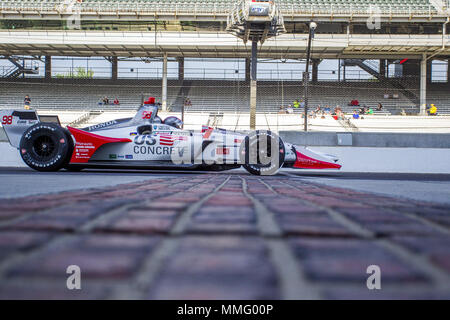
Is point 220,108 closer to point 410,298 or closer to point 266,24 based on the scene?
point 266,24

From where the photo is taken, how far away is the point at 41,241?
79 centimetres

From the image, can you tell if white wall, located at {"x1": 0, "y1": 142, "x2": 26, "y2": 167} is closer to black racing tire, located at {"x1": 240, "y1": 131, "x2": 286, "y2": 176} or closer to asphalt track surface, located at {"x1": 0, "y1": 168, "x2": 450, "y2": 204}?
asphalt track surface, located at {"x1": 0, "y1": 168, "x2": 450, "y2": 204}

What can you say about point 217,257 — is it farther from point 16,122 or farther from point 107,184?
point 16,122

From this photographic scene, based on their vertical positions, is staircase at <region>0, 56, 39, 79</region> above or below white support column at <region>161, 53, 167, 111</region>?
above

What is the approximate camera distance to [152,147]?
6.27 meters

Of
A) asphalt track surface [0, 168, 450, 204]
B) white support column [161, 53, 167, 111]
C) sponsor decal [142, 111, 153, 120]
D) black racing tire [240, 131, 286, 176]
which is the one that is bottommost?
asphalt track surface [0, 168, 450, 204]

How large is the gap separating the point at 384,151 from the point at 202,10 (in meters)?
15.2

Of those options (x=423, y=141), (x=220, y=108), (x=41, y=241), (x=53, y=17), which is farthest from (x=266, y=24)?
(x=41, y=241)

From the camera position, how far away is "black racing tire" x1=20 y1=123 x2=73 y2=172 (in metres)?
5.93

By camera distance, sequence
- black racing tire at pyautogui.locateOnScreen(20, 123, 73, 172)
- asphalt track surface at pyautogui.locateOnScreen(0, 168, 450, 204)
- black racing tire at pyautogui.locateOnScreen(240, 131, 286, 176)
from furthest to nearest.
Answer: black racing tire at pyautogui.locateOnScreen(240, 131, 286, 176) → black racing tire at pyautogui.locateOnScreen(20, 123, 73, 172) → asphalt track surface at pyautogui.locateOnScreen(0, 168, 450, 204)

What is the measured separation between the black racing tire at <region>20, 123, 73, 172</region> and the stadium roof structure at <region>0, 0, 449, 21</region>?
16516 millimetres

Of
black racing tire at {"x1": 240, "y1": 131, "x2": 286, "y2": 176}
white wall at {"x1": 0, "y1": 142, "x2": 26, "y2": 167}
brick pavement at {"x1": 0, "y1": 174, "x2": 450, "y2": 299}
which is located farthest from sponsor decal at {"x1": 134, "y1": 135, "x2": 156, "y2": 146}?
brick pavement at {"x1": 0, "y1": 174, "x2": 450, "y2": 299}

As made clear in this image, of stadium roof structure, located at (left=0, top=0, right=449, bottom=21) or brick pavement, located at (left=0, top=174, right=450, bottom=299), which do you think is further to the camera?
stadium roof structure, located at (left=0, top=0, right=449, bottom=21)

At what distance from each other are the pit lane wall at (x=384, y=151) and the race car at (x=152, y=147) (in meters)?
3.10
